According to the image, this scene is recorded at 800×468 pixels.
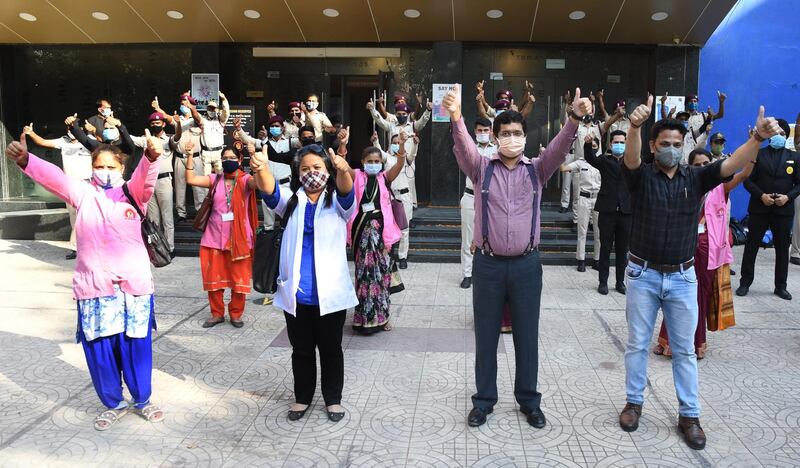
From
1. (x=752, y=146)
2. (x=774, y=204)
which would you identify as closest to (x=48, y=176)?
(x=752, y=146)

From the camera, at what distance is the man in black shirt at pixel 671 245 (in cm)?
398

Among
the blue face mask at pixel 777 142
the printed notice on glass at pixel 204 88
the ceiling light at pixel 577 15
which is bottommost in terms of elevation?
the blue face mask at pixel 777 142

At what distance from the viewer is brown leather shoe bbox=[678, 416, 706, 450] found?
3.87m

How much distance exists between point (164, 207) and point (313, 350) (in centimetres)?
689

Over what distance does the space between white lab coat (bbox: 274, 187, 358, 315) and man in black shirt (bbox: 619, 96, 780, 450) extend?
6.09 ft

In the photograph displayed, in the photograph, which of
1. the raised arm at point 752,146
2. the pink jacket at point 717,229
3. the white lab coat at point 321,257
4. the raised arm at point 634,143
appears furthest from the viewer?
the pink jacket at point 717,229

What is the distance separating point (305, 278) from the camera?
4.12 m

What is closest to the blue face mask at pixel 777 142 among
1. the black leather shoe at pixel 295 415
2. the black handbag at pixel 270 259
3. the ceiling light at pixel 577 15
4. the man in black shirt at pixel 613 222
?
the man in black shirt at pixel 613 222

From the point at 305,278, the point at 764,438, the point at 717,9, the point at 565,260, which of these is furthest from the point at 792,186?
the point at 305,278

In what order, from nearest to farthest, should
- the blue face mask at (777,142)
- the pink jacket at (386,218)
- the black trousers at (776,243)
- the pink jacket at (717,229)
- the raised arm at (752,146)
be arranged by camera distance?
the raised arm at (752,146) < the pink jacket at (717,229) < the pink jacket at (386,218) < the black trousers at (776,243) < the blue face mask at (777,142)

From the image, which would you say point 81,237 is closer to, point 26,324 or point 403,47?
point 26,324

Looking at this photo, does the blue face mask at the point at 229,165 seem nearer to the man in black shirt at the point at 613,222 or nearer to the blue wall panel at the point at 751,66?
the man in black shirt at the point at 613,222

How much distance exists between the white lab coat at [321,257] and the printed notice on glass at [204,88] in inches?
354

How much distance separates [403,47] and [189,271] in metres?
6.06
